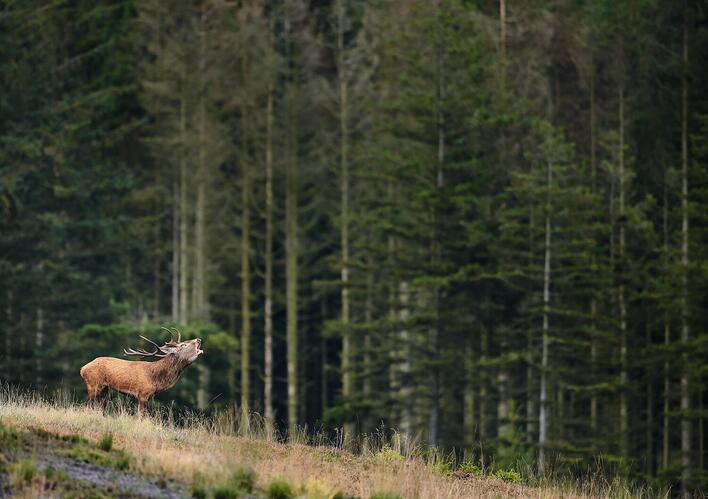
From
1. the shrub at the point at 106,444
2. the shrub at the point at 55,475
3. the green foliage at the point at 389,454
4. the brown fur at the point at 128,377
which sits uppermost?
the brown fur at the point at 128,377

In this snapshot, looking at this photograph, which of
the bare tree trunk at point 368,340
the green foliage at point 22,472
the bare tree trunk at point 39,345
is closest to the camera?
the green foliage at point 22,472

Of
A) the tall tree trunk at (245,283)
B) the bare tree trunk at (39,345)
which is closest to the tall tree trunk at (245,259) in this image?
the tall tree trunk at (245,283)

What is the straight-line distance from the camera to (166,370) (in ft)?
55.2

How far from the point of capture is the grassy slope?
511 inches

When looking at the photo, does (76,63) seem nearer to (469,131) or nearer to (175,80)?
(175,80)

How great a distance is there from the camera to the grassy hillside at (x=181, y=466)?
11.9 m

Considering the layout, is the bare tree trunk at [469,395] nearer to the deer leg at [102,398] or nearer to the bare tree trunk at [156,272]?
the bare tree trunk at [156,272]

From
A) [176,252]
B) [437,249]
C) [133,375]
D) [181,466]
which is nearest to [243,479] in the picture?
[181,466]

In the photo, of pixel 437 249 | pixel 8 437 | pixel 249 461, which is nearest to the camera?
pixel 8 437

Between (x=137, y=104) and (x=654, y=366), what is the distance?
978 inches

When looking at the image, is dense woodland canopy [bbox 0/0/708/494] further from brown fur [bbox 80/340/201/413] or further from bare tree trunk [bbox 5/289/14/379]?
brown fur [bbox 80/340/201/413]

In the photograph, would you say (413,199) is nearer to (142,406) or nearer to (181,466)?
(142,406)

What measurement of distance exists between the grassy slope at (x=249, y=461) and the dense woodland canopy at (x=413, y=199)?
19.1m

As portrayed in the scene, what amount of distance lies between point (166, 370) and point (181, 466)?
4071mm
